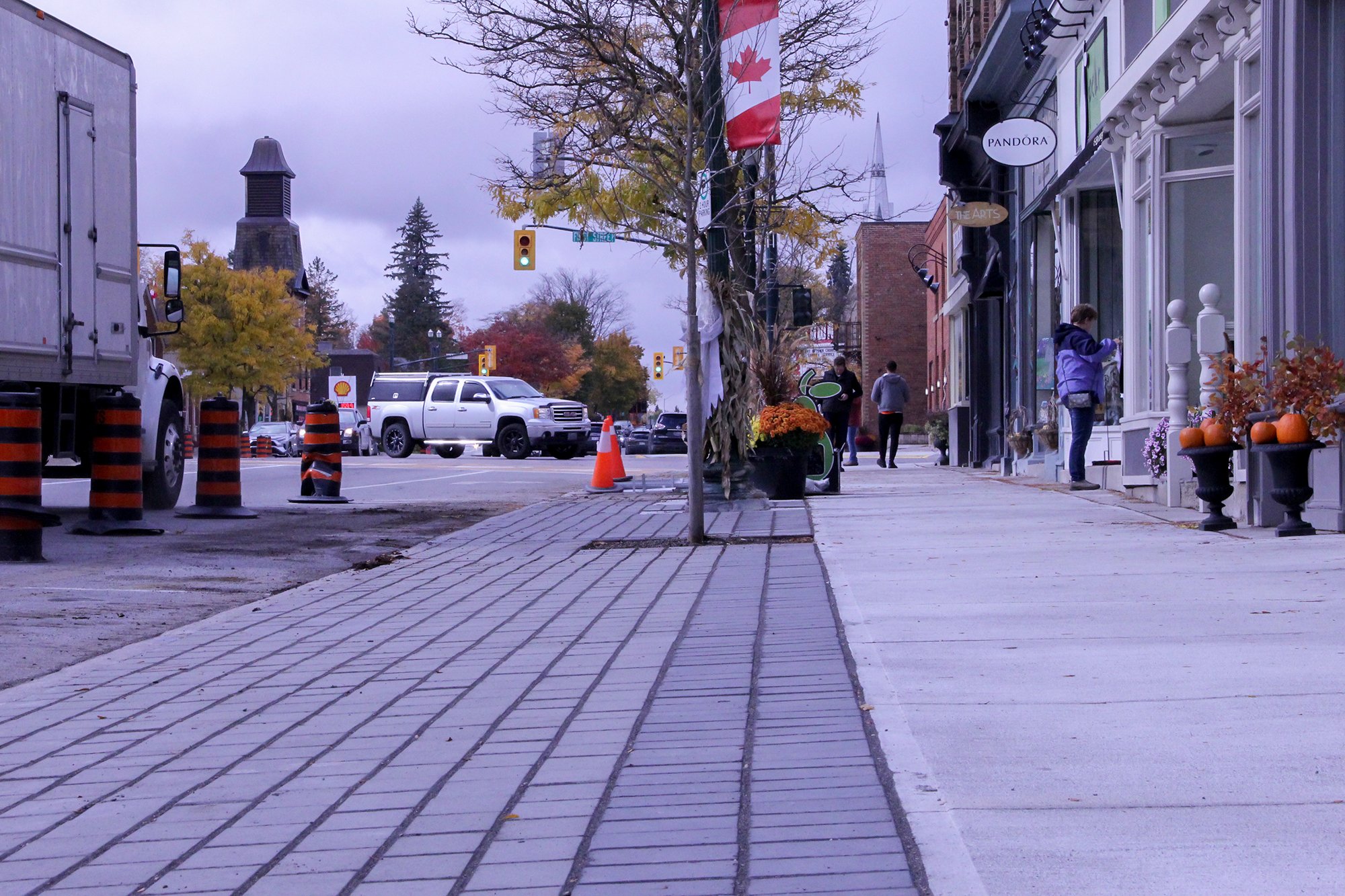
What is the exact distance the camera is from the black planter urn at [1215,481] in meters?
9.15

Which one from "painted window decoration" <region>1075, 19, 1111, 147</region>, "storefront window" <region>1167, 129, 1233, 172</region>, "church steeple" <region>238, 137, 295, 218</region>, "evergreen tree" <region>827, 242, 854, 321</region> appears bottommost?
"storefront window" <region>1167, 129, 1233, 172</region>

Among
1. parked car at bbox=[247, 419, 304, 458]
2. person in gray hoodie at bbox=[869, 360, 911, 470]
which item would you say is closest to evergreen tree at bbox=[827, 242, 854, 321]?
parked car at bbox=[247, 419, 304, 458]

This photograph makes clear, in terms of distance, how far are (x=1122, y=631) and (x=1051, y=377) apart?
508 inches

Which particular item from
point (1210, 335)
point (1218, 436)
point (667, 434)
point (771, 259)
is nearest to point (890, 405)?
point (771, 259)

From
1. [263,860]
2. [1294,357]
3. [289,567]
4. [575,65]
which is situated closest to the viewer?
[263,860]

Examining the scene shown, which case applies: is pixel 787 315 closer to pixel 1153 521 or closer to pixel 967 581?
pixel 1153 521

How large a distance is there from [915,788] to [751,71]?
31.0ft

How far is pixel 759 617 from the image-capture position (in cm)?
646

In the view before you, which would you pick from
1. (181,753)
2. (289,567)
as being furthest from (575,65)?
(181,753)

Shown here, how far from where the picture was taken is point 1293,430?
323 inches

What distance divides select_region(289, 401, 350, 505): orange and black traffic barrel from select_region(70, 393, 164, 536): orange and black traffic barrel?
3742 mm

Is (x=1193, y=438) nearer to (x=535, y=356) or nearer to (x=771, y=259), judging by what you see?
(x=771, y=259)

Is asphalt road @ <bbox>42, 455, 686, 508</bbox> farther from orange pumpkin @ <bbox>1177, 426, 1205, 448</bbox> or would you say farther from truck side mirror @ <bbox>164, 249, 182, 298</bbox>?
orange pumpkin @ <bbox>1177, 426, 1205, 448</bbox>

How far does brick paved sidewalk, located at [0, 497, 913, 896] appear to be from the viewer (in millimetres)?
3170
